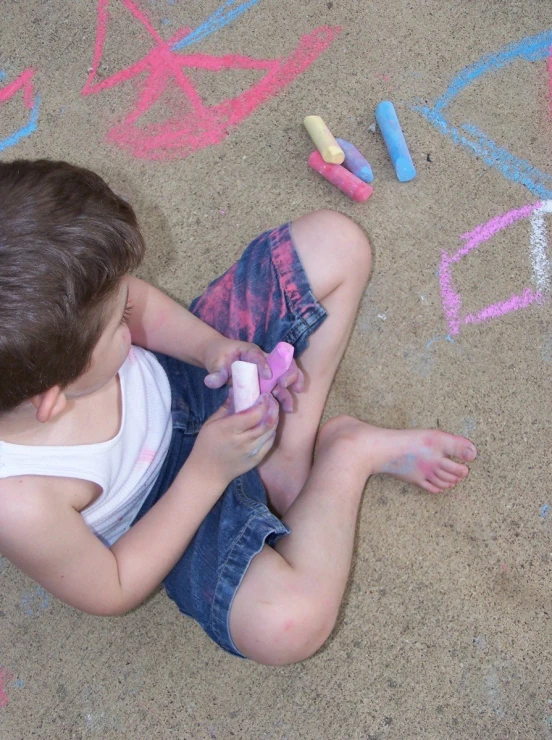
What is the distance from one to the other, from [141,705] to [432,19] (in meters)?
1.59

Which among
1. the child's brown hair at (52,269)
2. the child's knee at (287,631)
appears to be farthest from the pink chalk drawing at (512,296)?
the child's brown hair at (52,269)

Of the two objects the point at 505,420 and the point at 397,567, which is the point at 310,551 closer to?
the point at 397,567

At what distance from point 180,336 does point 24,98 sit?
915 millimetres

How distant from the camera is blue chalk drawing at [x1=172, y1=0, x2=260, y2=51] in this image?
5.52 feet

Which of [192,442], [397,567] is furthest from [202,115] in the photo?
[397,567]

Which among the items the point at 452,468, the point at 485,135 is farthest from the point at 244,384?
the point at 485,135

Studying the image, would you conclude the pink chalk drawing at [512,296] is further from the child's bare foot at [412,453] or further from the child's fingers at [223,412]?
the child's fingers at [223,412]

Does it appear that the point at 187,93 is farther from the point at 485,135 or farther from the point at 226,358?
the point at 226,358

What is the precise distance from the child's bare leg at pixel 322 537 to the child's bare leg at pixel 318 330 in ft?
0.18

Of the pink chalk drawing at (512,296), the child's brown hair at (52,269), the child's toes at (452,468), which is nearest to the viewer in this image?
the child's brown hair at (52,269)

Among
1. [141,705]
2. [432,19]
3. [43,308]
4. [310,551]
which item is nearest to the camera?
[43,308]

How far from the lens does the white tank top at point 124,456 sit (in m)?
0.93

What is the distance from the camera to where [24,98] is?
1.71 meters

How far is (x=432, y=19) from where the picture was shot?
1612 millimetres
